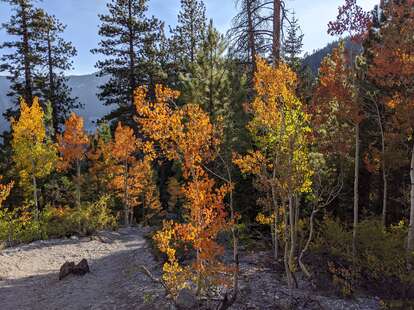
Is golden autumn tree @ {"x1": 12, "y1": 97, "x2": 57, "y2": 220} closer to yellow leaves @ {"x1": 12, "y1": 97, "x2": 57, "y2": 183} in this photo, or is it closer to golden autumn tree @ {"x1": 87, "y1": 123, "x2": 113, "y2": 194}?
yellow leaves @ {"x1": 12, "y1": 97, "x2": 57, "y2": 183}

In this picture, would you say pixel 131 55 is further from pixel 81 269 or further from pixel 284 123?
pixel 284 123

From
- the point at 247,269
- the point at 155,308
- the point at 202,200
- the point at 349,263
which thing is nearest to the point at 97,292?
the point at 155,308

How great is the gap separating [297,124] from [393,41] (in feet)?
14.1

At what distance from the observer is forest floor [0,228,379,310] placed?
1069cm

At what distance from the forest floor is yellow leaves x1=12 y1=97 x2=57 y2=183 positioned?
6.48 metres

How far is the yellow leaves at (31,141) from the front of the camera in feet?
79.0

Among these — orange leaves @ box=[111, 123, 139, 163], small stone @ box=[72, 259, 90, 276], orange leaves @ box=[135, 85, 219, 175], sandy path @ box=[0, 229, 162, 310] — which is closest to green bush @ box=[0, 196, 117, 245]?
sandy path @ box=[0, 229, 162, 310]

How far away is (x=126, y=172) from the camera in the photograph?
30844 millimetres

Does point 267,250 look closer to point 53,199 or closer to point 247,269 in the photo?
point 247,269

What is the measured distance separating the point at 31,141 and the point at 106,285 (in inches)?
562

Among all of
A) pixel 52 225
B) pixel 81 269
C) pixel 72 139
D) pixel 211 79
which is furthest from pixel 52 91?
pixel 81 269

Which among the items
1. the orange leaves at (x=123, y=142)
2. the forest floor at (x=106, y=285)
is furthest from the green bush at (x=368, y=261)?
the orange leaves at (x=123, y=142)

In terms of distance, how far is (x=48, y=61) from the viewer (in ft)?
103

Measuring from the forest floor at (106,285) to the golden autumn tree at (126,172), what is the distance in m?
10.9
